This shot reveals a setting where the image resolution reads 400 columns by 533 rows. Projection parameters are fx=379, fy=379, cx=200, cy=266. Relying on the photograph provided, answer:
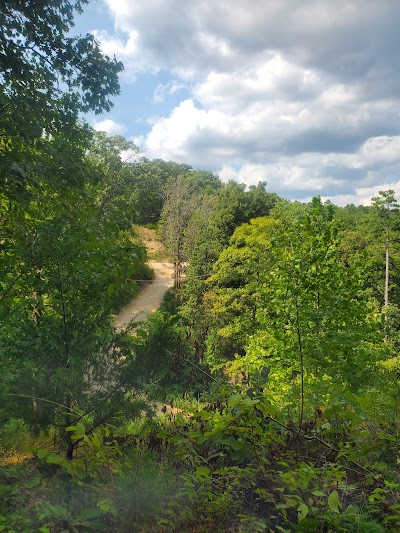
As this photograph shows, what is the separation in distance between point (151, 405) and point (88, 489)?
1.09 m

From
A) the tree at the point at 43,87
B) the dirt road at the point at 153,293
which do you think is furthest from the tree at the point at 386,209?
the tree at the point at 43,87

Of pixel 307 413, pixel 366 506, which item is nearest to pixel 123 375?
pixel 366 506

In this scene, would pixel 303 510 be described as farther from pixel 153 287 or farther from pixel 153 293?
pixel 153 287

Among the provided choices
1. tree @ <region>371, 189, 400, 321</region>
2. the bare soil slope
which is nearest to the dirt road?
the bare soil slope

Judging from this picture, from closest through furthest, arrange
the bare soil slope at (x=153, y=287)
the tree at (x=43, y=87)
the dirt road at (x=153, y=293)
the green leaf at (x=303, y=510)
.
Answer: the green leaf at (x=303, y=510) < the tree at (x=43, y=87) < the dirt road at (x=153, y=293) < the bare soil slope at (x=153, y=287)

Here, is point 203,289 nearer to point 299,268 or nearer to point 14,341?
point 299,268

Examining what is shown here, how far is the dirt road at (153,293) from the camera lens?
30.2 metres

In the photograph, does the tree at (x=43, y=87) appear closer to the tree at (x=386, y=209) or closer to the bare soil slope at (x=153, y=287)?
the bare soil slope at (x=153, y=287)

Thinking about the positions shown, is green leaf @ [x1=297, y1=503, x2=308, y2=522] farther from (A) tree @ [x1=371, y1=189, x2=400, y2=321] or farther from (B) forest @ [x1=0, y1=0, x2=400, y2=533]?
(A) tree @ [x1=371, y1=189, x2=400, y2=321]

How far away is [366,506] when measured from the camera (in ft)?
6.80

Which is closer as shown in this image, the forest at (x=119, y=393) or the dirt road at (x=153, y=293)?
the forest at (x=119, y=393)

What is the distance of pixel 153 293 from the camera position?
33.8m

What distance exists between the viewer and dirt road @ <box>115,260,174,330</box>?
99.2 feet

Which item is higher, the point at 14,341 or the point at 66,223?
the point at 66,223
